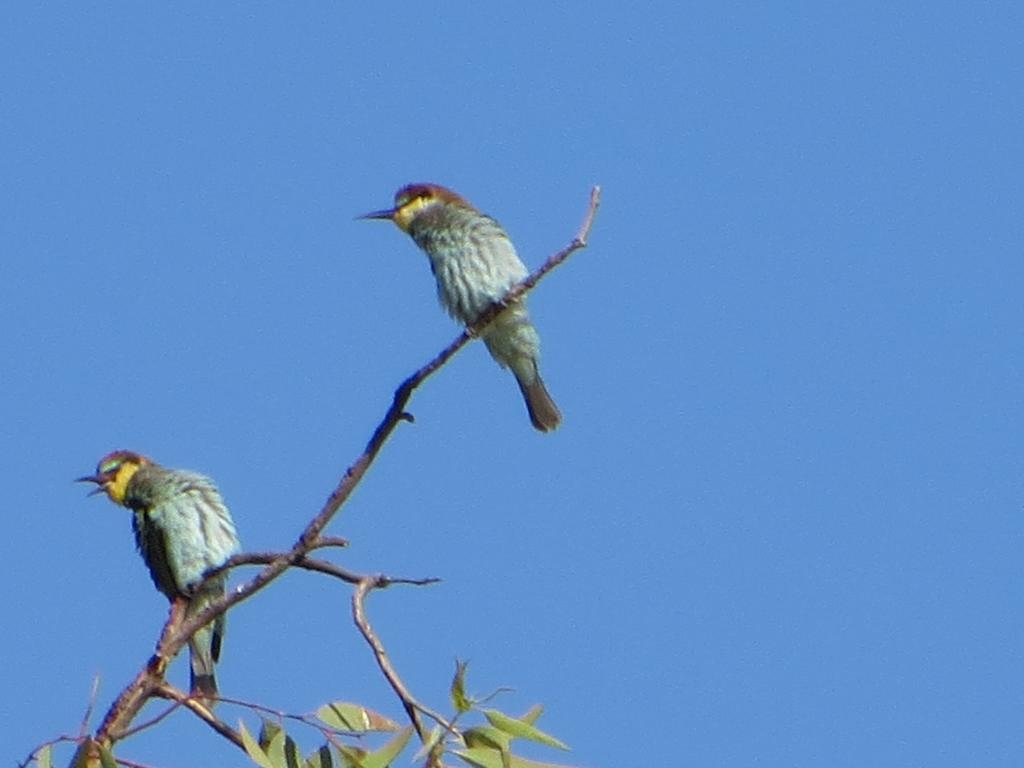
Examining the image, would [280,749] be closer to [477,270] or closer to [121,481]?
[121,481]

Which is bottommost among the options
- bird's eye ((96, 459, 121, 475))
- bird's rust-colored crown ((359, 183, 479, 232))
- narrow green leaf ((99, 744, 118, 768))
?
narrow green leaf ((99, 744, 118, 768))

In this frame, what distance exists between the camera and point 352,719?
3.76 metres

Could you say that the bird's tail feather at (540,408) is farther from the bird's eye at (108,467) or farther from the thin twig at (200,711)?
the thin twig at (200,711)

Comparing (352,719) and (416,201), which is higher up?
(416,201)

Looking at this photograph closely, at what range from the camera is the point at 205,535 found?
21.6 feet

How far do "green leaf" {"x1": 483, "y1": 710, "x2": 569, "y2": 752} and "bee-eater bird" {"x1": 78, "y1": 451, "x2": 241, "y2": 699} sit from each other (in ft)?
9.55

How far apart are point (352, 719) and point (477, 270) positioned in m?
3.48

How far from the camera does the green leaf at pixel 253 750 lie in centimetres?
364

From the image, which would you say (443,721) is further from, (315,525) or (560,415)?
(560,415)

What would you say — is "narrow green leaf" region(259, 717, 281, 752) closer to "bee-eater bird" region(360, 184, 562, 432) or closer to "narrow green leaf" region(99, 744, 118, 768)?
"narrow green leaf" region(99, 744, 118, 768)

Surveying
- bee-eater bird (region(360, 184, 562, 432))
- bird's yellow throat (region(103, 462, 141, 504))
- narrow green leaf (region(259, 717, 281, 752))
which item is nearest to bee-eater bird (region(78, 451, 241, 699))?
bird's yellow throat (region(103, 462, 141, 504))

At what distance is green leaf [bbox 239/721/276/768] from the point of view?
3.64 m

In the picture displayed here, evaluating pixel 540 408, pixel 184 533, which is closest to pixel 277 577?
pixel 184 533

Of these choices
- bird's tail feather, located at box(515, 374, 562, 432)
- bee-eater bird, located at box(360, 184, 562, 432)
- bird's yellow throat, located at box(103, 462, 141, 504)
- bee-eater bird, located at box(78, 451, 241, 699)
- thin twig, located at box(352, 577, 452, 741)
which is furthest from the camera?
bird's tail feather, located at box(515, 374, 562, 432)
